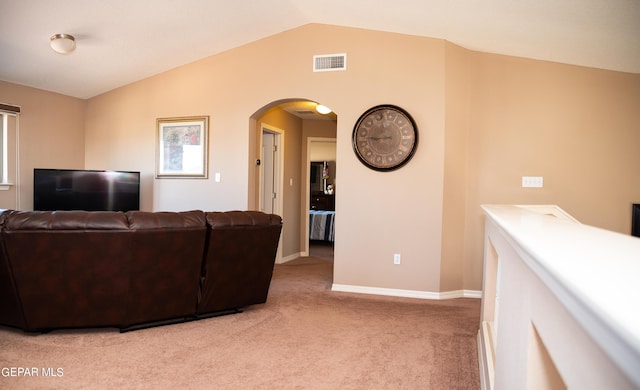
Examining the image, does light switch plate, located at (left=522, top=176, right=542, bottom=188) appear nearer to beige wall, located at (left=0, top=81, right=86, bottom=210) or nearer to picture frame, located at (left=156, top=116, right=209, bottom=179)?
picture frame, located at (left=156, top=116, right=209, bottom=179)

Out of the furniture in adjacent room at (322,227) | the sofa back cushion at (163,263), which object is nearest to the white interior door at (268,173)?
the furniture in adjacent room at (322,227)

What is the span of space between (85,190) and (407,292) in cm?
410

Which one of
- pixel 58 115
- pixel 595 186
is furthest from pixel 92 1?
pixel 595 186

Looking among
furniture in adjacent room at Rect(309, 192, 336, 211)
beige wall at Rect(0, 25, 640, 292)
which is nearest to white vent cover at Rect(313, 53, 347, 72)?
beige wall at Rect(0, 25, 640, 292)

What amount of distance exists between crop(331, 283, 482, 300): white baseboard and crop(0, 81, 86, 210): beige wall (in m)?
4.00

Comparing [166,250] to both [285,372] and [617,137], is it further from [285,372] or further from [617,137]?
[617,137]

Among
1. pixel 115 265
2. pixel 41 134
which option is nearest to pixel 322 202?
pixel 41 134

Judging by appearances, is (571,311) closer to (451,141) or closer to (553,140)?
(451,141)

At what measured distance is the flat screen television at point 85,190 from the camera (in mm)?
4977

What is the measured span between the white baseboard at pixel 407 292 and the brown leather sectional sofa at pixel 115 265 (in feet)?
5.37

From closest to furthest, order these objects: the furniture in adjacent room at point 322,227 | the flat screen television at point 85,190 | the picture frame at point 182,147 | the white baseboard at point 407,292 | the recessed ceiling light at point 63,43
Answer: the recessed ceiling light at point 63,43 → the white baseboard at point 407,292 → the flat screen television at point 85,190 → the picture frame at point 182,147 → the furniture in adjacent room at point 322,227

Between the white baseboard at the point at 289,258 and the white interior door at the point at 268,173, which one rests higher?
the white interior door at the point at 268,173

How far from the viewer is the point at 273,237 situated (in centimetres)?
348

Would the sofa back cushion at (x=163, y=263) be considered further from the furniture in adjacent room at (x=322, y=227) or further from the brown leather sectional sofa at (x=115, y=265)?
the furniture in adjacent room at (x=322, y=227)
